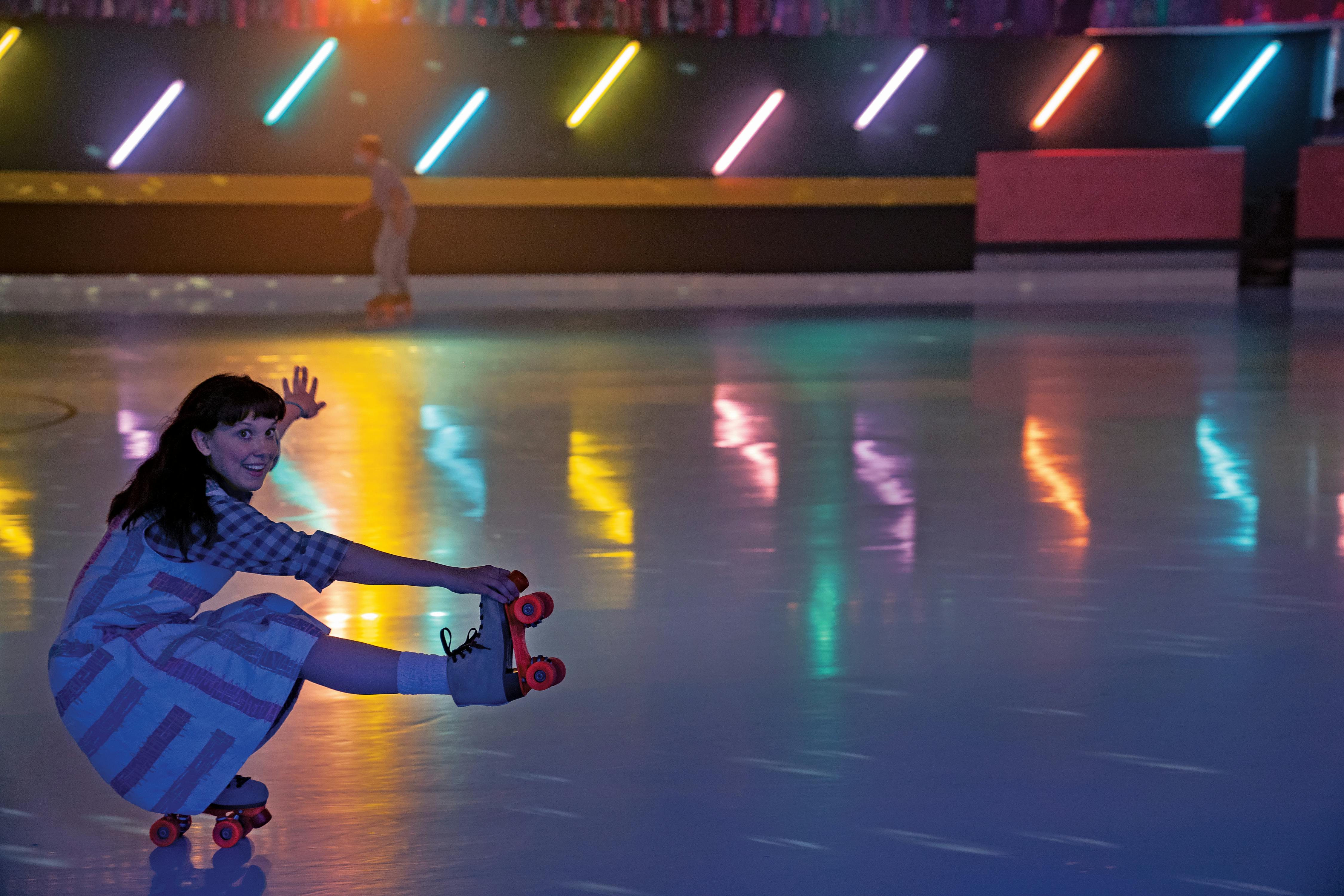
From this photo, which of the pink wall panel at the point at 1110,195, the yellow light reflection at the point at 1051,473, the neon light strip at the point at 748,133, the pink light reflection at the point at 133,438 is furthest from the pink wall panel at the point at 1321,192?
the pink light reflection at the point at 133,438

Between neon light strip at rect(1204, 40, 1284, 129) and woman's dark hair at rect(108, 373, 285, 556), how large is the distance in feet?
44.6

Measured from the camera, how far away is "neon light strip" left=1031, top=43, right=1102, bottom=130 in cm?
1411

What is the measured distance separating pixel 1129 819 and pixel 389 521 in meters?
2.56

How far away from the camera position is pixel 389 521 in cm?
436

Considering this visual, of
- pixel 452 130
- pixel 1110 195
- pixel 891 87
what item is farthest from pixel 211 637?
pixel 1110 195

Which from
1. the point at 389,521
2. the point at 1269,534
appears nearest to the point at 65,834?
the point at 389,521

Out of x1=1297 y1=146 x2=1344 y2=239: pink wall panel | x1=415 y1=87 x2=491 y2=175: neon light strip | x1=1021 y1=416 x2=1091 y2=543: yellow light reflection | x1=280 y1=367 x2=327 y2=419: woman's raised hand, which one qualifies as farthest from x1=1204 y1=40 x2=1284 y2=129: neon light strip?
x1=280 y1=367 x2=327 y2=419: woman's raised hand

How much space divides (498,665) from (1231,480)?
356cm

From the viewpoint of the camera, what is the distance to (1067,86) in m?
14.2

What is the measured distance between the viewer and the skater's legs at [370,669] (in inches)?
85.9

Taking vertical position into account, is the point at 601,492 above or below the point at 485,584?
below

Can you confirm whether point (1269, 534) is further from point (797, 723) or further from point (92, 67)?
point (92, 67)

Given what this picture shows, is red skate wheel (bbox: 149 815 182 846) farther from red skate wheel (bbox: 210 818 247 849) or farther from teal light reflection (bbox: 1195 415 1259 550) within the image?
teal light reflection (bbox: 1195 415 1259 550)

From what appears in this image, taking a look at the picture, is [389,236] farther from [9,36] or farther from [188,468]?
[188,468]
